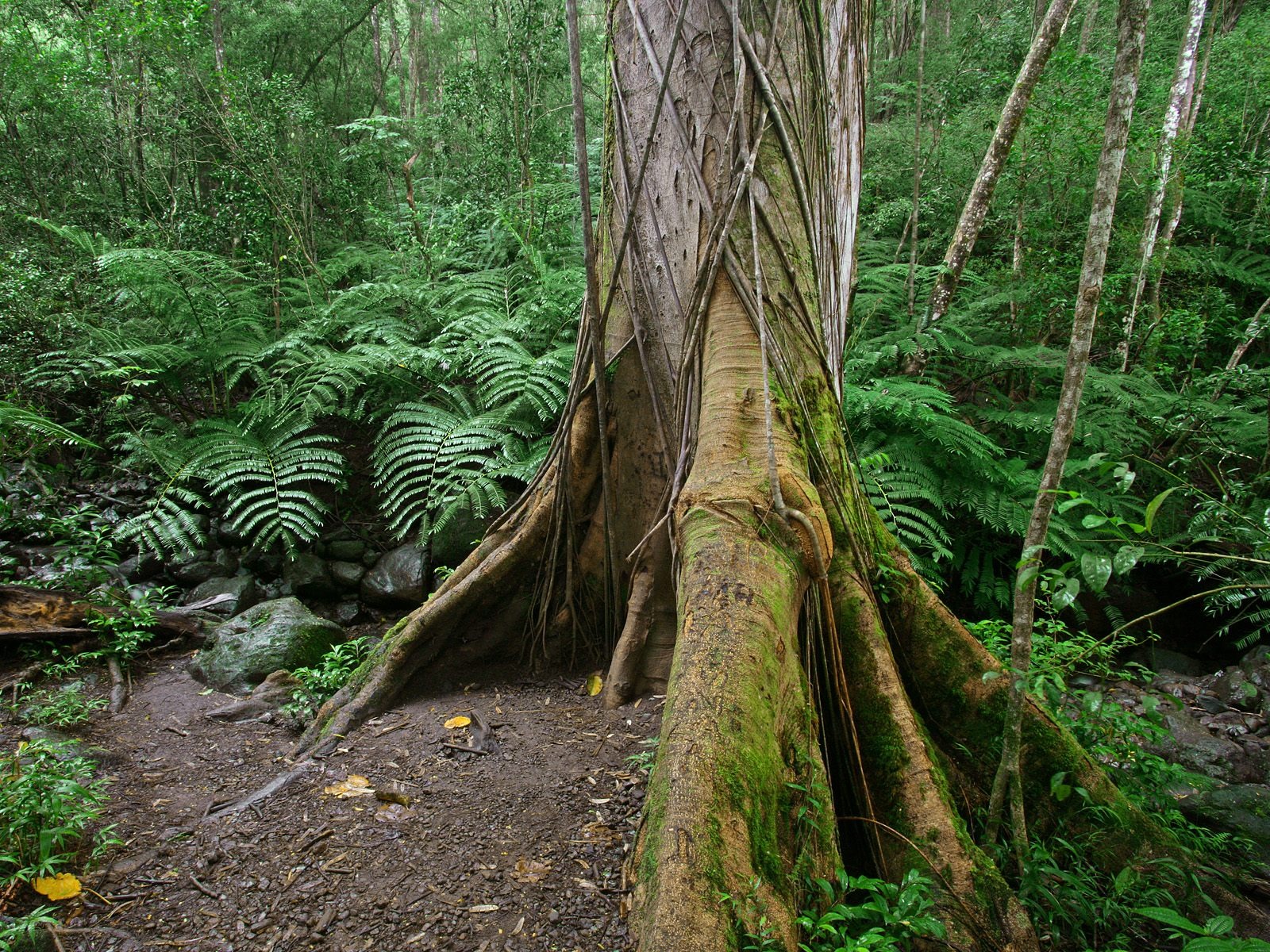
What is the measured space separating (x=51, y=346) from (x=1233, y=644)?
9820 mm

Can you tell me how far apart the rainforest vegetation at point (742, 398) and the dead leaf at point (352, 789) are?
1.89 feet

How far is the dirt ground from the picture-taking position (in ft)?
6.34

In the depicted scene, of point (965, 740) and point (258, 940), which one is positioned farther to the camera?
point (965, 740)

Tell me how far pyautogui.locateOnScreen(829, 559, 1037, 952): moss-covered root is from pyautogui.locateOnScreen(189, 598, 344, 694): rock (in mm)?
3299

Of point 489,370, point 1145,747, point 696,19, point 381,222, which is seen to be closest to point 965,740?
point 1145,747

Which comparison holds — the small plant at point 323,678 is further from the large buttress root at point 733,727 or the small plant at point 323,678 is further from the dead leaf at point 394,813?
the large buttress root at point 733,727

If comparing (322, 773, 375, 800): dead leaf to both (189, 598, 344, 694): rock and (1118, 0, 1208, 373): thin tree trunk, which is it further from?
(1118, 0, 1208, 373): thin tree trunk

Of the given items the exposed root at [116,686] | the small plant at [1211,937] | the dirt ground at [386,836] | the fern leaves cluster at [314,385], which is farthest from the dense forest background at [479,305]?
the small plant at [1211,937]

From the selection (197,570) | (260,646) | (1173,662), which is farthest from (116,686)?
(1173,662)

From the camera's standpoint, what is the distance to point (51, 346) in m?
5.77

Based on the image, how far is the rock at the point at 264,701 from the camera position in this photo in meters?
3.62

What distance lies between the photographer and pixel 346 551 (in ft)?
18.4

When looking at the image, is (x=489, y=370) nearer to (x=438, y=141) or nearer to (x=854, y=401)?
(x=854, y=401)

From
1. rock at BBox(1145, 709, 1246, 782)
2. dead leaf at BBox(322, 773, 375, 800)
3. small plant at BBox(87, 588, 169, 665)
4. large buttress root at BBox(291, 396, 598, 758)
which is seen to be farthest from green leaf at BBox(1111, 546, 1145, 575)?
small plant at BBox(87, 588, 169, 665)
